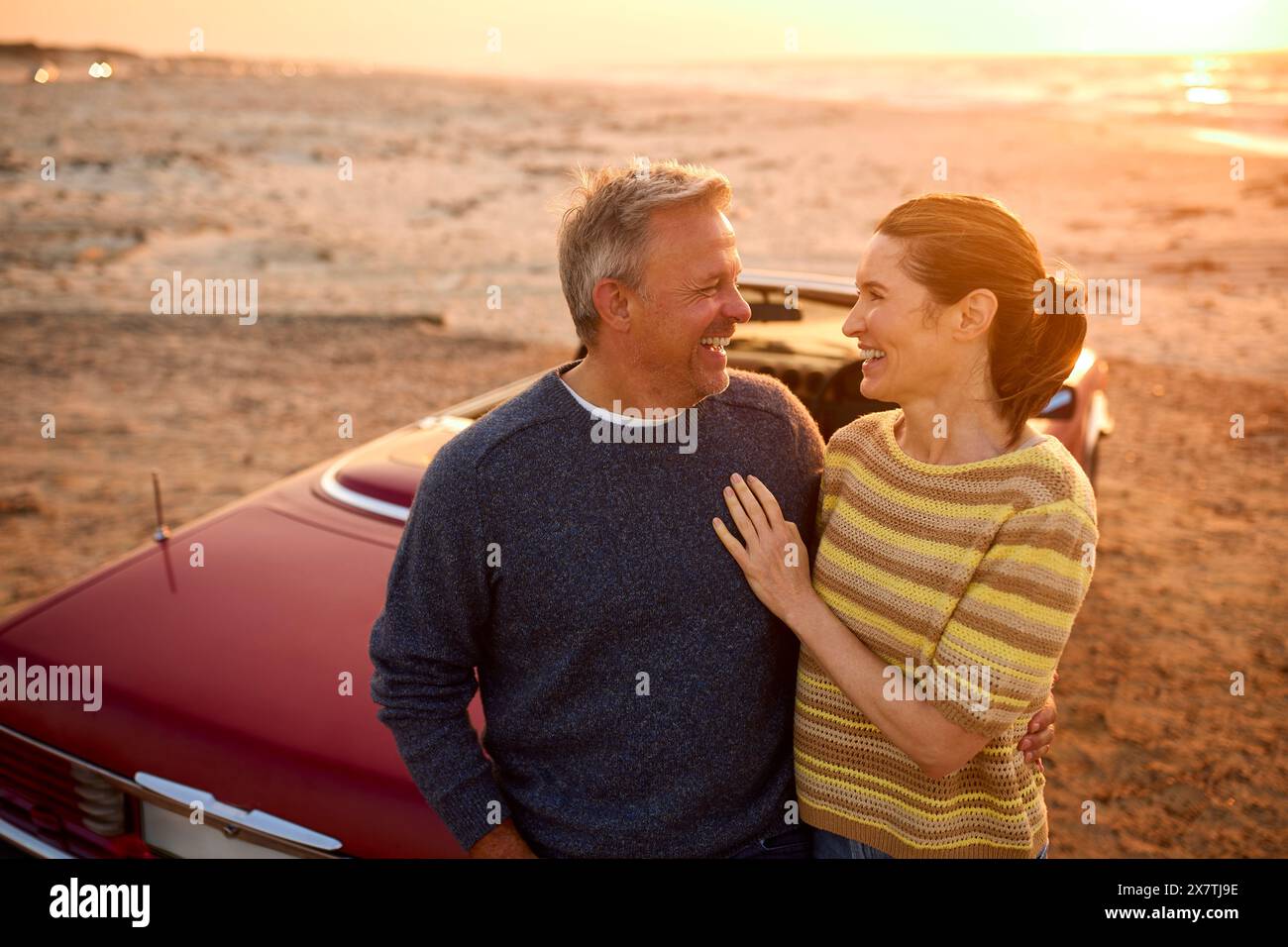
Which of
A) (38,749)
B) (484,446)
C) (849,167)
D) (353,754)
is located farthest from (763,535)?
(849,167)

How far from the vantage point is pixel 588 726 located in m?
1.78

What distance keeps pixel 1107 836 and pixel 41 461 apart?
636 cm

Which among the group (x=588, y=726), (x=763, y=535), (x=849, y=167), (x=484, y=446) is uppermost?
(x=849, y=167)

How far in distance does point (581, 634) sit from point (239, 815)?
2.70 ft

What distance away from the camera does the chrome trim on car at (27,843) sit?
2311 mm

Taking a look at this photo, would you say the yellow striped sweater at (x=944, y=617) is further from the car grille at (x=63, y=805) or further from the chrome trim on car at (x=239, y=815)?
the car grille at (x=63, y=805)

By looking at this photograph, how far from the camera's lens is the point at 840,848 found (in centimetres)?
186

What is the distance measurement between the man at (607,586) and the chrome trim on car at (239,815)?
32 centimetres

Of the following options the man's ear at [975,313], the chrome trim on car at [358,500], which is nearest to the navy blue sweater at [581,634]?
the man's ear at [975,313]

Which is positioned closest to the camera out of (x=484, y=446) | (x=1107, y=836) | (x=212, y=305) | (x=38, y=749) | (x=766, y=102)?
(x=484, y=446)

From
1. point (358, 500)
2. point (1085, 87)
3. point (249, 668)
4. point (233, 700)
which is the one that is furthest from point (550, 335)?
point (1085, 87)

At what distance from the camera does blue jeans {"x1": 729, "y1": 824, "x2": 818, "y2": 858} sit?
6.17 ft

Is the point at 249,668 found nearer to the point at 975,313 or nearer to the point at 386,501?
the point at 386,501

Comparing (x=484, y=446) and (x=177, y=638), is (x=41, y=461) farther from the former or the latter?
(x=484, y=446)
